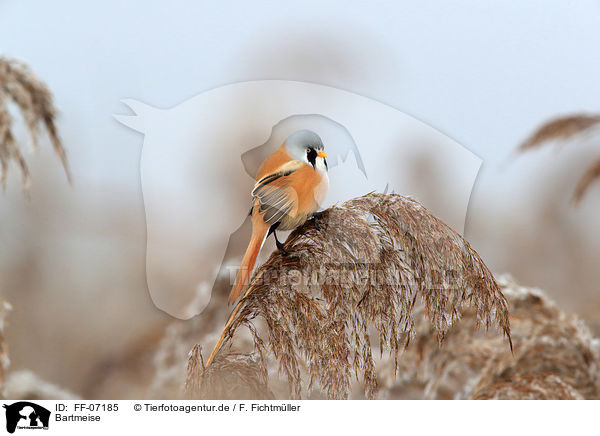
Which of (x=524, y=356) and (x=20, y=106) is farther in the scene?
(x=524, y=356)

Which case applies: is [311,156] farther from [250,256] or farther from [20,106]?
[20,106]

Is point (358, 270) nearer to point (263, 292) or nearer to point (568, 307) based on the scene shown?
point (263, 292)

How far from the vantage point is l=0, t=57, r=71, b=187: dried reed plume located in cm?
130

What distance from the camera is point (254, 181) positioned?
1.55 m

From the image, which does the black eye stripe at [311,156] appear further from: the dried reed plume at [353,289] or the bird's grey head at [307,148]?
the dried reed plume at [353,289]

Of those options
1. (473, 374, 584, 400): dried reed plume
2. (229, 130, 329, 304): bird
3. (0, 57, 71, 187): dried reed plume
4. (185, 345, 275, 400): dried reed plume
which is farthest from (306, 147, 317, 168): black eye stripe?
(473, 374, 584, 400): dried reed plume

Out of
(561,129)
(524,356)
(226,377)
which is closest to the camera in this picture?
(226,377)

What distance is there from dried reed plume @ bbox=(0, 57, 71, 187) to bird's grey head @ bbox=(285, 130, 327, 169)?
708 mm

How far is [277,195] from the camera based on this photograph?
136 cm

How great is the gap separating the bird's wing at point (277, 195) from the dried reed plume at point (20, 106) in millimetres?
650
